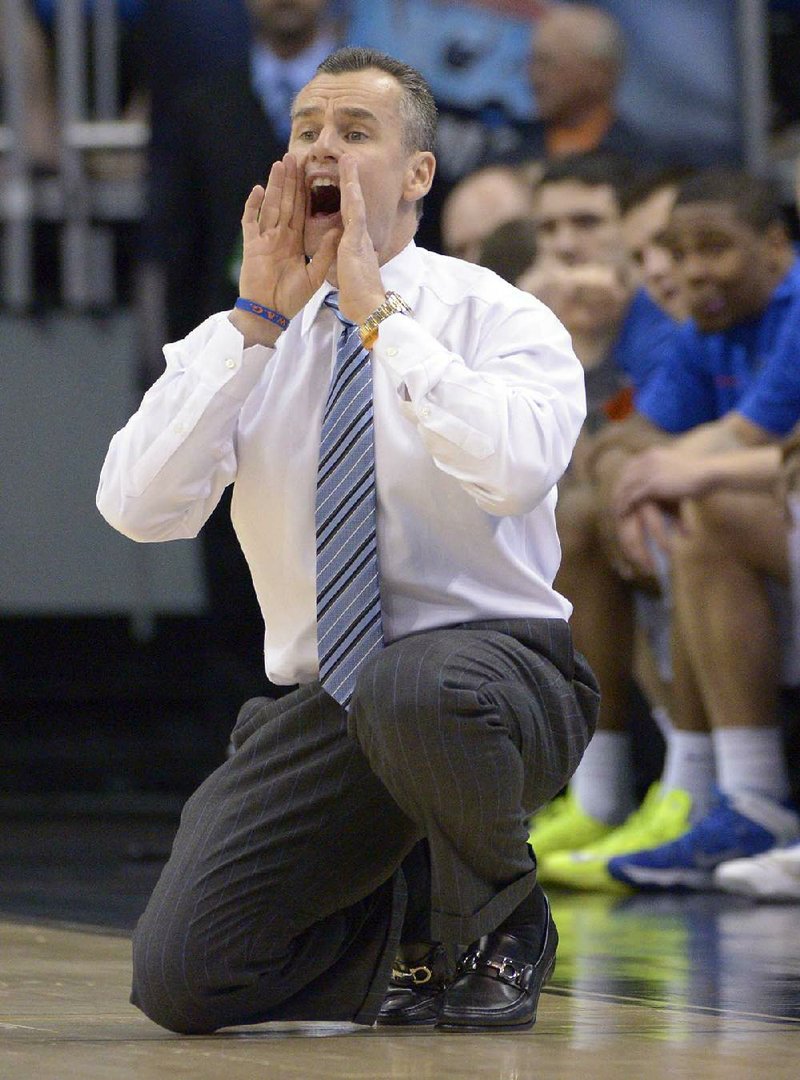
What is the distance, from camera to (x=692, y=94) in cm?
502

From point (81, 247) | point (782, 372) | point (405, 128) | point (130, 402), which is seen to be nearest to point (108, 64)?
point (81, 247)

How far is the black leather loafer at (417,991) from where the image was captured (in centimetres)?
236

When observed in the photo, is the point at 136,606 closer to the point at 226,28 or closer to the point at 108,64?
the point at 108,64

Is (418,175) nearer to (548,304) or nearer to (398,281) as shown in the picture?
(398,281)

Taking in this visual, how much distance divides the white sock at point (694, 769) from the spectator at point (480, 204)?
1.31 m

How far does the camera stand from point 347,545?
2305 millimetres

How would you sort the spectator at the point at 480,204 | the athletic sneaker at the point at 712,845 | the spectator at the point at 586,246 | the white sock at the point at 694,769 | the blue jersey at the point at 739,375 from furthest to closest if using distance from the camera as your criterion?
the spectator at the point at 480,204, the spectator at the point at 586,246, the white sock at the point at 694,769, the blue jersey at the point at 739,375, the athletic sneaker at the point at 712,845

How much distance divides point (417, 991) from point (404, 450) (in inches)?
24.5

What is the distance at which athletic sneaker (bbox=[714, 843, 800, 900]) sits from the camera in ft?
12.0

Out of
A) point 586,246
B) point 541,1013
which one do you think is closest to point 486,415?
point 541,1013

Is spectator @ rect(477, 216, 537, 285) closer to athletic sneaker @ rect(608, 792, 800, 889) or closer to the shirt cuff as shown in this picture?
athletic sneaker @ rect(608, 792, 800, 889)

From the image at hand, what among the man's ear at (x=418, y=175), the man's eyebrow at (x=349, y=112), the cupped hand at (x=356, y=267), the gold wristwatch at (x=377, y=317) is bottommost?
the gold wristwatch at (x=377, y=317)

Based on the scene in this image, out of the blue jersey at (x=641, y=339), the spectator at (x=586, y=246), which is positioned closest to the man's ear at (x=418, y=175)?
the spectator at (x=586, y=246)

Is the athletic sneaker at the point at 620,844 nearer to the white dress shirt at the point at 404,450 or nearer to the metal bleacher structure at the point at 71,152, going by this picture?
the white dress shirt at the point at 404,450
